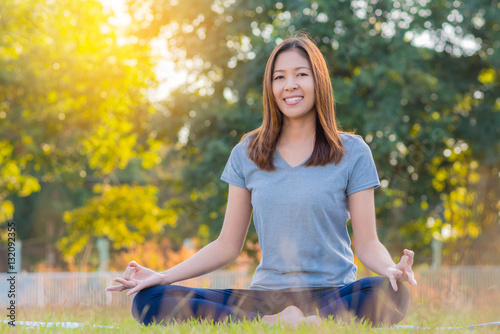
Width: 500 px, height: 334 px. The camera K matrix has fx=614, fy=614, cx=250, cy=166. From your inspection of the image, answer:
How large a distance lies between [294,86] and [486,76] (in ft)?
34.8

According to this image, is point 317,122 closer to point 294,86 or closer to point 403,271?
point 294,86

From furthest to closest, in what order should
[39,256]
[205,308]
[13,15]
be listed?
[39,256]
[13,15]
[205,308]

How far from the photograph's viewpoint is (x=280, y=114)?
339 cm

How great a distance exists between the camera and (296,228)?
3012 millimetres

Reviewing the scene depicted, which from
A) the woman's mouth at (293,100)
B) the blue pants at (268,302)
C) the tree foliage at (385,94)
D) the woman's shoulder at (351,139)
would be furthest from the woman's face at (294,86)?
the tree foliage at (385,94)

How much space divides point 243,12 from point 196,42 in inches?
44.8

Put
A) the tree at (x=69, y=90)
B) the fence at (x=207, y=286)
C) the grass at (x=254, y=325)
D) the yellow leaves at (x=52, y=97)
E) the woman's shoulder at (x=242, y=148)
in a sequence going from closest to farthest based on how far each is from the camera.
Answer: the grass at (x=254, y=325) < the woman's shoulder at (x=242, y=148) < the fence at (x=207, y=286) < the tree at (x=69, y=90) < the yellow leaves at (x=52, y=97)

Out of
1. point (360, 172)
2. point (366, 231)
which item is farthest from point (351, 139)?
point (366, 231)

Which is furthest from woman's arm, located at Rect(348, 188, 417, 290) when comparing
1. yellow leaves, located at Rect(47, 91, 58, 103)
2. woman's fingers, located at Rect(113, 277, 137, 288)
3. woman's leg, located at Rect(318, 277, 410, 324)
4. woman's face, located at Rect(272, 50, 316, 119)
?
yellow leaves, located at Rect(47, 91, 58, 103)

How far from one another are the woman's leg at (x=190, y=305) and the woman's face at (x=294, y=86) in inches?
38.4

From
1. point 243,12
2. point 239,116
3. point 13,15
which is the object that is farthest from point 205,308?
point 13,15

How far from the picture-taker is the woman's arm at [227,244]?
10.3 ft

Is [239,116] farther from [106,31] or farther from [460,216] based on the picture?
[106,31]

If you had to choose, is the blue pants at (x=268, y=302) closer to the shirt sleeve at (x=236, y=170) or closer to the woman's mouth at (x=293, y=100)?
the shirt sleeve at (x=236, y=170)
